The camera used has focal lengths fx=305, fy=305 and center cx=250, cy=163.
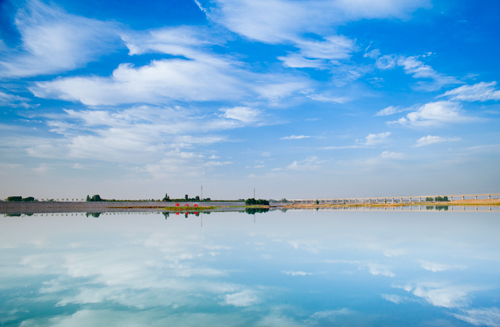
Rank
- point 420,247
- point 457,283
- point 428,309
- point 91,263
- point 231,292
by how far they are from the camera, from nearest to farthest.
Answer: point 428,309 → point 231,292 → point 457,283 → point 91,263 → point 420,247

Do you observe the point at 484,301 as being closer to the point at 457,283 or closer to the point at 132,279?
the point at 457,283

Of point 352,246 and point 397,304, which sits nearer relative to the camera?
point 397,304

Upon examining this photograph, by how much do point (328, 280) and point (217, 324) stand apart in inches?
198

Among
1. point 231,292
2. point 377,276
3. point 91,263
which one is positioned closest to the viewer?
point 231,292

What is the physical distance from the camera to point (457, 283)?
10.5 meters

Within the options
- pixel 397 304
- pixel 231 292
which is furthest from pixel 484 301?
pixel 231 292

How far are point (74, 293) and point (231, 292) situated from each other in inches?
199

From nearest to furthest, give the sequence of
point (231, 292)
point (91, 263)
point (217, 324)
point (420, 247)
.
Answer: point (217, 324), point (231, 292), point (91, 263), point (420, 247)

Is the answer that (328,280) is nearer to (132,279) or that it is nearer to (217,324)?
(217,324)

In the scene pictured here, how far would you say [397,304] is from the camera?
866 cm

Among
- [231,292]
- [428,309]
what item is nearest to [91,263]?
[231,292]

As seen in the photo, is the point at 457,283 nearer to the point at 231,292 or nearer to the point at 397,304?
the point at 397,304

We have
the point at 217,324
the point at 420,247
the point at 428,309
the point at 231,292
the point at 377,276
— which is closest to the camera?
the point at 217,324

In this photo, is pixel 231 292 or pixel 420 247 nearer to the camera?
pixel 231 292
